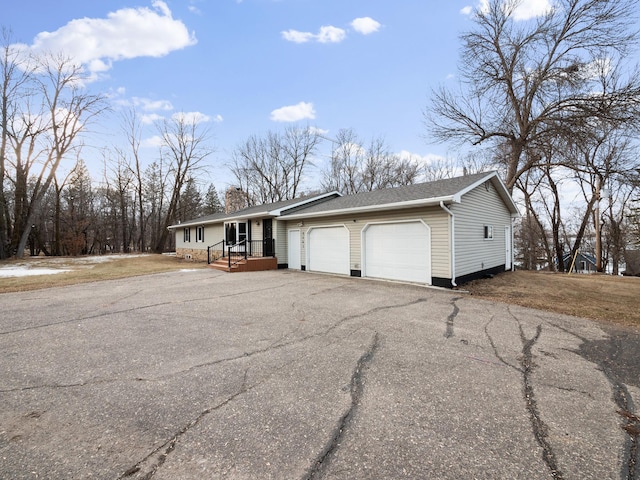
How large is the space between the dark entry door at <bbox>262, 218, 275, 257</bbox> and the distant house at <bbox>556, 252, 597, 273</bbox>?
23.2 meters

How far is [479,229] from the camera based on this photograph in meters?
10.1

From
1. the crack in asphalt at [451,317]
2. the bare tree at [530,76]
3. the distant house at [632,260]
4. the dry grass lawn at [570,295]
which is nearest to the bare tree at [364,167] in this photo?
the bare tree at [530,76]

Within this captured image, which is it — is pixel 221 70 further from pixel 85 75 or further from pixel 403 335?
pixel 85 75

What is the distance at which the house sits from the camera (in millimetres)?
8586

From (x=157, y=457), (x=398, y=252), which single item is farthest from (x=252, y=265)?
(x=157, y=457)

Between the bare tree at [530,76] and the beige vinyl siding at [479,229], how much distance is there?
238 inches

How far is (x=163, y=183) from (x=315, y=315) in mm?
29534

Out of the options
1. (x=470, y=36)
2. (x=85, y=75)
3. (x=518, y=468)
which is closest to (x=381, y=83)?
(x=470, y=36)

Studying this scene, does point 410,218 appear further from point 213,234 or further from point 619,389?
point 213,234

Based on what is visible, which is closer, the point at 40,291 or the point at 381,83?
the point at 40,291

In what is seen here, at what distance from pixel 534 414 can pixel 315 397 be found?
6.05 ft

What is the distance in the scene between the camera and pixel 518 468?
1846mm

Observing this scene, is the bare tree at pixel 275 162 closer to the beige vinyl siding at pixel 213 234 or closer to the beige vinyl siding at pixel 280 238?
the beige vinyl siding at pixel 213 234

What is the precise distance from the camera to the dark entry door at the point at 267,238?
1384 centimetres
